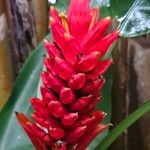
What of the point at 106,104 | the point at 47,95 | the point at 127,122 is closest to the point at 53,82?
the point at 47,95

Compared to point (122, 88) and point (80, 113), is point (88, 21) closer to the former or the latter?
point (80, 113)

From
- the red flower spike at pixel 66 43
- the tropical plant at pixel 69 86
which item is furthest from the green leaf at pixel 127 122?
the red flower spike at pixel 66 43

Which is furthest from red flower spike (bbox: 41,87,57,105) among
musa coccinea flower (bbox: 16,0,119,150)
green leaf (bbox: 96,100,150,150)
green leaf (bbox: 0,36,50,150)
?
green leaf (bbox: 0,36,50,150)

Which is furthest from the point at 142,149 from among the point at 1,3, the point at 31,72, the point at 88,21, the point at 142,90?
the point at 88,21

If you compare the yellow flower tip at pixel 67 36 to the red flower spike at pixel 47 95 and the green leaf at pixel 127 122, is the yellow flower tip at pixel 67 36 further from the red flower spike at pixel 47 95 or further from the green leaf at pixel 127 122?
the green leaf at pixel 127 122

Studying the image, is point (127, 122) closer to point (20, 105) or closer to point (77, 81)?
point (77, 81)

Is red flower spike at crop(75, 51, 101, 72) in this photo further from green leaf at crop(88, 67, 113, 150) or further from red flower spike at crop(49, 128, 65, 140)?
green leaf at crop(88, 67, 113, 150)

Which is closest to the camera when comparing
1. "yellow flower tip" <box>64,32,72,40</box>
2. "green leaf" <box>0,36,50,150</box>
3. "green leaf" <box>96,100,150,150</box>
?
"yellow flower tip" <box>64,32,72,40</box>
